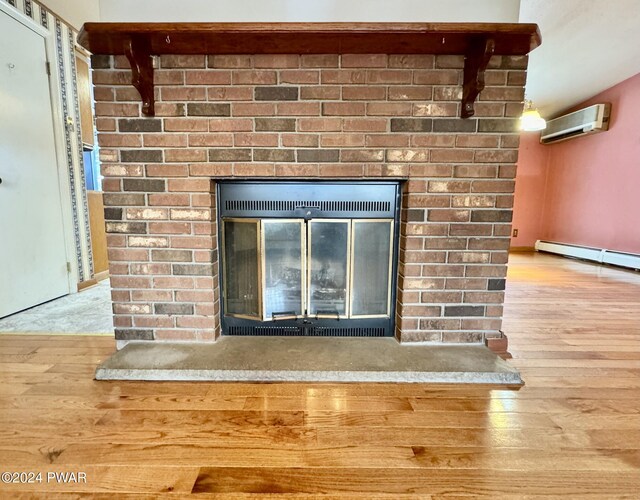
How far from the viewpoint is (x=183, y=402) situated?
119 cm

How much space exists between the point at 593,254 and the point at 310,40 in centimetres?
470

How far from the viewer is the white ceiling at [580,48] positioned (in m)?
2.55

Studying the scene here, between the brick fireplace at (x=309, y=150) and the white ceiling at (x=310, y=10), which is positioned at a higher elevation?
the white ceiling at (x=310, y=10)

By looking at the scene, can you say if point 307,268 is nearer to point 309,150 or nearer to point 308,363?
point 308,363

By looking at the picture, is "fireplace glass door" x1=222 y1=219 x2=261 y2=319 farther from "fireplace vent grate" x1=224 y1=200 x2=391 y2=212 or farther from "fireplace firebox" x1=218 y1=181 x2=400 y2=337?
"fireplace vent grate" x1=224 y1=200 x2=391 y2=212

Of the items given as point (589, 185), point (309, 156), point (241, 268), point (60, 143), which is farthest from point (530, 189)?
point (60, 143)

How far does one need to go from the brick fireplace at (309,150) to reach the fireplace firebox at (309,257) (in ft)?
0.27

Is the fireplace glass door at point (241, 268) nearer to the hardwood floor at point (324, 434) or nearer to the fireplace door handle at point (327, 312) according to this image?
the fireplace door handle at point (327, 312)

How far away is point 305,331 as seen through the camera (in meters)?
1.62

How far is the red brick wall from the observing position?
1.37 m

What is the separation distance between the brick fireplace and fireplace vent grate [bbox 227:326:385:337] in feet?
0.50

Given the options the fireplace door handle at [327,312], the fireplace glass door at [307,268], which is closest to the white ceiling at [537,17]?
the fireplace glass door at [307,268]

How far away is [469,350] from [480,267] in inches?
14.9

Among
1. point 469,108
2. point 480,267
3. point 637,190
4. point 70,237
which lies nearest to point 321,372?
point 480,267
